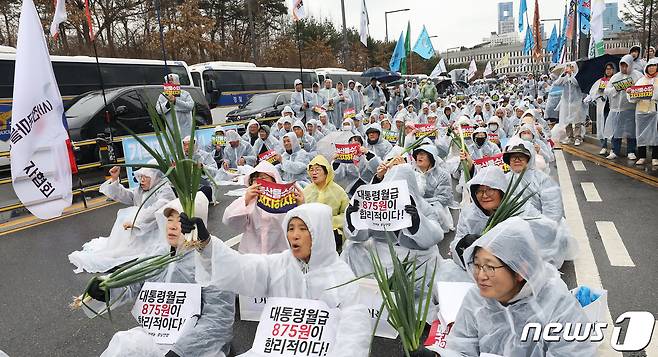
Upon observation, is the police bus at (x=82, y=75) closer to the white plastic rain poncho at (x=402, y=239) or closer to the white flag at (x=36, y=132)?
the white flag at (x=36, y=132)

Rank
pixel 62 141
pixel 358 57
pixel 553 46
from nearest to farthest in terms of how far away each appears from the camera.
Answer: pixel 62 141 < pixel 553 46 < pixel 358 57

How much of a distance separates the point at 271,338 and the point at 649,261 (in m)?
3.85

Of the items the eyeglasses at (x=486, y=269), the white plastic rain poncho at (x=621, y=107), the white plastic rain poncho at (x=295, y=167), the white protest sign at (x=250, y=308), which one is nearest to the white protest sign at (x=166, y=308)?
the white protest sign at (x=250, y=308)

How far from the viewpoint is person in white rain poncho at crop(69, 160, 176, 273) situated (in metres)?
5.13

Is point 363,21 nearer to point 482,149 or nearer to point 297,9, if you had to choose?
point 297,9

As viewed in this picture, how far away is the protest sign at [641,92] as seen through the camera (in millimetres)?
8698

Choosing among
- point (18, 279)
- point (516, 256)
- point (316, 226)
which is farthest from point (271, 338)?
point (18, 279)

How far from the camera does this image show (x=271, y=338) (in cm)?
288

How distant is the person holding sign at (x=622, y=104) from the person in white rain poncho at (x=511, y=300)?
28.4 feet

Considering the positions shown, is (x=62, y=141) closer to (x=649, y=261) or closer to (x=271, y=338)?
(x=271, y=338)

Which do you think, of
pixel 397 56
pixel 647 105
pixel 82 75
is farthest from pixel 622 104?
pixel 82 75

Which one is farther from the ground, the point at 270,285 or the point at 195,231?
the point at 195,231

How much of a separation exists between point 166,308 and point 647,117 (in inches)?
353

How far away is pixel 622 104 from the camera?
31.8ft
